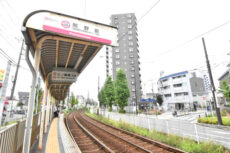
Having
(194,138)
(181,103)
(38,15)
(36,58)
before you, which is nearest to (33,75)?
(36,58)

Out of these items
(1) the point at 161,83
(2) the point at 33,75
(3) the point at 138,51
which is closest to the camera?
(2) the point at 33,75

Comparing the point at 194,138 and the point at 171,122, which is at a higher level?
the point at 171,122

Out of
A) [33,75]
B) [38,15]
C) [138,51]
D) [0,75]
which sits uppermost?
[138,51]

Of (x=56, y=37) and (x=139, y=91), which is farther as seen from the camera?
(x=139, y=91)

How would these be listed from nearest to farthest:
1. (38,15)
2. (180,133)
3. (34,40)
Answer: (38,15) < (34,40) < (180,133)

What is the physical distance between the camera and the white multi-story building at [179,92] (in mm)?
37594

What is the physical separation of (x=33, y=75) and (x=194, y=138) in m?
9.26

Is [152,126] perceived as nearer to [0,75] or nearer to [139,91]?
[0,75]

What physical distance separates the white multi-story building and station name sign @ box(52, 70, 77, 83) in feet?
125

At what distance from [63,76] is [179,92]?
40.6 m

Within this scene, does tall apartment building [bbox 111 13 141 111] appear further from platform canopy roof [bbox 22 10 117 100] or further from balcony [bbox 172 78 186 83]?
platform canopy roof [bbox 22 10 117 100]

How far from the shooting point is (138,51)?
55.9m

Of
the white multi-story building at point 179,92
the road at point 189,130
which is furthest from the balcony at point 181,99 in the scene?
the road at point 189,130

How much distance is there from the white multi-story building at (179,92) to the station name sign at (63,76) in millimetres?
38204
